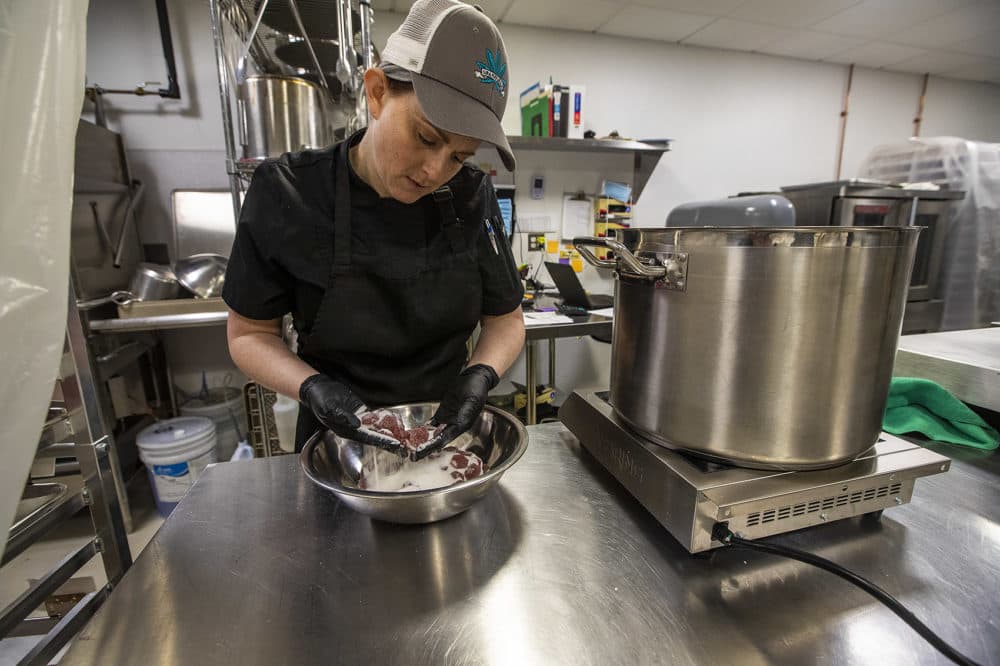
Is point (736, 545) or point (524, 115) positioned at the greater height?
point (524, 115)

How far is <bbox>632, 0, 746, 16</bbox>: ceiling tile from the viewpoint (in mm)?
2510

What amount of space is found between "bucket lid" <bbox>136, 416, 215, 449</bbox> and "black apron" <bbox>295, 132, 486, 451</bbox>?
1.49 metres

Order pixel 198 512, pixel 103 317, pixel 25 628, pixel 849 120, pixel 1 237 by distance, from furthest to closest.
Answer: pixel 849 120, pixel 103 317, pixel 25 628, pixel 198 512, pixel 1 237

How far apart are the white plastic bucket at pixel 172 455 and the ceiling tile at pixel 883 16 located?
425 centimetres

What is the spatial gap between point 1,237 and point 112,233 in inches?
92.4

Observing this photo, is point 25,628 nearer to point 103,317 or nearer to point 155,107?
point 103,317

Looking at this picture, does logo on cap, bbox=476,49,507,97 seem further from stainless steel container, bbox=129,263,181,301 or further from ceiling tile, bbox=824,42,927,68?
ceiling tile, bbox=824,42,927,68

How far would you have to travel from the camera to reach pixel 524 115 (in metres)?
2.86

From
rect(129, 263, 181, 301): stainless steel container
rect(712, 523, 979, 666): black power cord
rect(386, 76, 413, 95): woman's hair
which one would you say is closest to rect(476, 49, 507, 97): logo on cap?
rect(386, 76, 413, 95): woman's hair

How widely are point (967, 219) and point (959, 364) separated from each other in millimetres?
3403

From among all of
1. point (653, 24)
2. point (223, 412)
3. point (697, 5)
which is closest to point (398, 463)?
point (223, 412)

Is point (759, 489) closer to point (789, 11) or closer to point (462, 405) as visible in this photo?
point (462, 405)

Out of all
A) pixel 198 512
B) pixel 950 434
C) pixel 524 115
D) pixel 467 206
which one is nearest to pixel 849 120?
pixel 524 115

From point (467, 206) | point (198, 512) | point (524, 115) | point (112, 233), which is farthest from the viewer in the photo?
point (524, 115)
